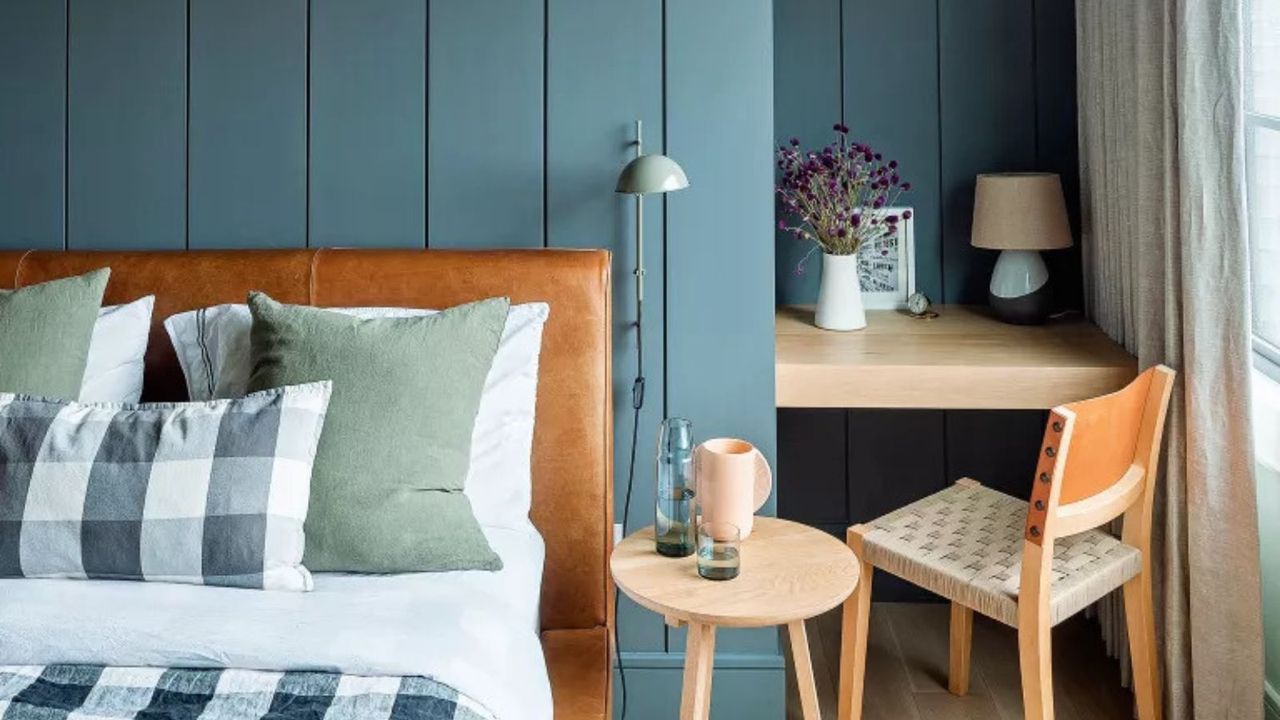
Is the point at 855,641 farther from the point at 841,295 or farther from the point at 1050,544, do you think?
the point at 841,295

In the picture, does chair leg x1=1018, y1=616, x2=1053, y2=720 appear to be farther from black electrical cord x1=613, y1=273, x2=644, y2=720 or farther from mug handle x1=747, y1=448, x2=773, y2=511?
black electrical cord x1=613, y1=273, x2=644, y2=720

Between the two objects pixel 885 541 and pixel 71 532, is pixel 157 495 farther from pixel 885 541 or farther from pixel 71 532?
pixel 885 541

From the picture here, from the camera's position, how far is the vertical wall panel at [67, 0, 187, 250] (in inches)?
112

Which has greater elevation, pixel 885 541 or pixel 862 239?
pixel 862 239

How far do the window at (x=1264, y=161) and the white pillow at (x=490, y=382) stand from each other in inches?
58.2

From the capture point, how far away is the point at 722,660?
9.47 feet

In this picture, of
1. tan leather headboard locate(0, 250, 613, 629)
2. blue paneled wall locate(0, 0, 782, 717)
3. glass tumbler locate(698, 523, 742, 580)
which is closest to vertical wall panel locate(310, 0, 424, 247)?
blue paneled wall locate(0, 0, 782, 717)

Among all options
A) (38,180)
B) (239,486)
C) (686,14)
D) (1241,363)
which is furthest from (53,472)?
(1241,363)

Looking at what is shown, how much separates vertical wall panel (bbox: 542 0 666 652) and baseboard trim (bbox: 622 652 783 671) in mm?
84

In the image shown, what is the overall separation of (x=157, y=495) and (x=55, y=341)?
537 mm

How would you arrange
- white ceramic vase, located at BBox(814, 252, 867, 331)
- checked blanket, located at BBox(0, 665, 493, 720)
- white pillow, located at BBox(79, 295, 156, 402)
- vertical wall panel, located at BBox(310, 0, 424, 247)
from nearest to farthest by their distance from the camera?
checked blanket, located at BBox(0, 665, 493, 720) < white pillow, located at BBox(79, 295, 156, 402) < vertical wall panel, located at BBox(310, 0, 424, 247) < white ceramic vase, located at BBox(814, 252, 867, 331)

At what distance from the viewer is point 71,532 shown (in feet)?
7.11

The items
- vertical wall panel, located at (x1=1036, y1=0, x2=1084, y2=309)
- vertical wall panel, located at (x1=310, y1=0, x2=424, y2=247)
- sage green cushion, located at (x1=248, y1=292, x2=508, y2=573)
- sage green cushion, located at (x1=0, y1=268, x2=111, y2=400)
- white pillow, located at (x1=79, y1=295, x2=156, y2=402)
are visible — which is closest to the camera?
sage green cushion, located at (x1=248, y1=292, x2=508, y2=573)

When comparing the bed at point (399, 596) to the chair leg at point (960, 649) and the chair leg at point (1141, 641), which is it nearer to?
the chair leg at point (960, 649)
